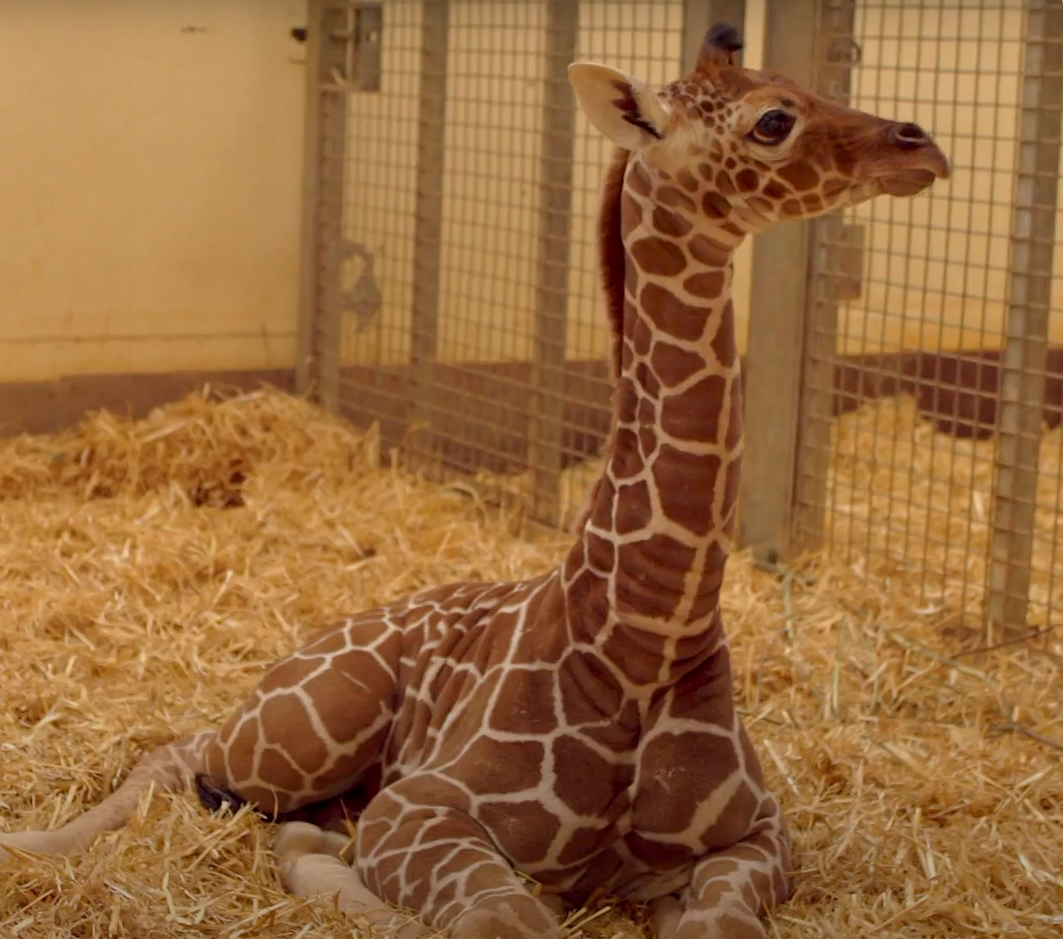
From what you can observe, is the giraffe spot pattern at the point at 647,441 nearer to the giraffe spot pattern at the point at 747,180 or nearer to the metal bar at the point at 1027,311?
the giraffe spot pattern at the point at 747,180

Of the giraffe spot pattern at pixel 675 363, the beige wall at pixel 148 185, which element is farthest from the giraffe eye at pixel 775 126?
the beige wall at pixel 148 185

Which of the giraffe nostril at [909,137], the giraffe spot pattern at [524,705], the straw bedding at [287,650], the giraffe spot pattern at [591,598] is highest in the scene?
the giraffe nostril at [909,137]

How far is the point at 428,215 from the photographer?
230 inches

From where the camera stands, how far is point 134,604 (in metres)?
4.57

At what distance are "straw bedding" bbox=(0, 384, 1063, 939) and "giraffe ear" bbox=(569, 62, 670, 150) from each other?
4.29 ft

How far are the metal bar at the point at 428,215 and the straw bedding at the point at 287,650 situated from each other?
0.32 meters

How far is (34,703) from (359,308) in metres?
2.73

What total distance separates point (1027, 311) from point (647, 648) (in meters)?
1.83

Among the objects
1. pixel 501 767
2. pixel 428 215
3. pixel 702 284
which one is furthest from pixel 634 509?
pixel 428 215

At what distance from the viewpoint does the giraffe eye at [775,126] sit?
2.67 meters

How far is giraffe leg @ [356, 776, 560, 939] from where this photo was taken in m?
2.59

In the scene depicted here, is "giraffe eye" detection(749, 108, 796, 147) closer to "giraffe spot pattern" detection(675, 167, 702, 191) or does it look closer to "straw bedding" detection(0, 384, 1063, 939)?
"giraffe spot pattern" detection(675, 167, 702, 191)

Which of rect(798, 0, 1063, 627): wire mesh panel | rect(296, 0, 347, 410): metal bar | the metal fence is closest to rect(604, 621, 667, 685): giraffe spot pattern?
rect(798, 0, 1063, 627): wire mesh panel

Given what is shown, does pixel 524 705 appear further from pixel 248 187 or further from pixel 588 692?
pixel 248 187
